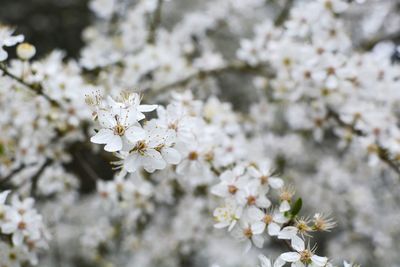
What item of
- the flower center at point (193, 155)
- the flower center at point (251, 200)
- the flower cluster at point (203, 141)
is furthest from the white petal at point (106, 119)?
the flower center at point (251, 200)

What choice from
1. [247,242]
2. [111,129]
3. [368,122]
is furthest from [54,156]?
[368,122]

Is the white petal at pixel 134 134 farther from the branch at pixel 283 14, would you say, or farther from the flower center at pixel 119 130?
the branch at pixel 283 14

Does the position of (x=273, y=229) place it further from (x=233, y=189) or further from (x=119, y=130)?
(x=119, y=130)

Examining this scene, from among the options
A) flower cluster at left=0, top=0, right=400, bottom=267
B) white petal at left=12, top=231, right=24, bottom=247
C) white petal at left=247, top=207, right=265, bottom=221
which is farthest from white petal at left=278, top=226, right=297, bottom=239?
white petal at left=12, top=231, right=24, bottom=247

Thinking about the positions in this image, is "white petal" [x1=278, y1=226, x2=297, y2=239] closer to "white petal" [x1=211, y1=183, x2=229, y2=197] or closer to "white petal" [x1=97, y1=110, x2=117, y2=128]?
"white petal" [x1=211, y1=183, x2=229, y2=197]

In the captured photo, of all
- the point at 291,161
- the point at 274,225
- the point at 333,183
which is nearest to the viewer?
the point at 274,225

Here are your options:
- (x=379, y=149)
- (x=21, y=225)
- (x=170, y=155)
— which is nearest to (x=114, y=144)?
(x=170, y=155)

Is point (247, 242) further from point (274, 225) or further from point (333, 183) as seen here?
point (333, 183)

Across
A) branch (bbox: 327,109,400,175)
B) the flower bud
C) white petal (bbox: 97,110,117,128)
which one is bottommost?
branch (bbox: 327,109,400,175)
